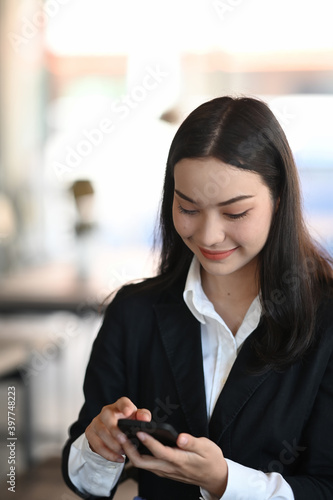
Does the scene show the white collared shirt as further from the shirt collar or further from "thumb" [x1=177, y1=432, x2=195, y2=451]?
"thumb" [x1=177, y1=432, x2=195, y2=451]

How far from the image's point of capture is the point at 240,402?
1173mm

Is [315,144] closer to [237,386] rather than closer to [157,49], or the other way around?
[157,49]

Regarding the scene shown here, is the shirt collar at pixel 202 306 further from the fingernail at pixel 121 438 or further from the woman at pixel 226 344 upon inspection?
the fingernail at pixel 121 438

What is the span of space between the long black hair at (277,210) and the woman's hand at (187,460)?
0.23 meters

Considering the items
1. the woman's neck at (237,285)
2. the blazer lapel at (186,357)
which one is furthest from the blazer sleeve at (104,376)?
the woman's neck at (237,285)

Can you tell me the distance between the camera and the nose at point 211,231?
1.09m

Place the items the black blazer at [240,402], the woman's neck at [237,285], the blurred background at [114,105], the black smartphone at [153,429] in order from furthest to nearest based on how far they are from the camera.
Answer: the blurred background at [114,105], the woman's neck at [237,285], the black blazer at [240,402], the black smartphone at [153,429]

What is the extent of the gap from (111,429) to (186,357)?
0.85 feet

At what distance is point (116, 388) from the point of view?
132 centimetres

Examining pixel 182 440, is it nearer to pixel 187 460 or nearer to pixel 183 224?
pixel 187 460

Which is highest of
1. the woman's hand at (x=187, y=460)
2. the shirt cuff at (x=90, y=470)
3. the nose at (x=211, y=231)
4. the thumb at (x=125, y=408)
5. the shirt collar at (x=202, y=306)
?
the nose at (x=211, y=231)

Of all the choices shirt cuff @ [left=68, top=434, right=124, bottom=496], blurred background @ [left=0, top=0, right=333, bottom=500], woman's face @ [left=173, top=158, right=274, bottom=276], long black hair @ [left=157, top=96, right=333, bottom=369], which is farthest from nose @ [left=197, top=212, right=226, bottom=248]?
blurred background @ [left=0, top=0, right=333, bottom=500]

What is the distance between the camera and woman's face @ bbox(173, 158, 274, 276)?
1086 mm

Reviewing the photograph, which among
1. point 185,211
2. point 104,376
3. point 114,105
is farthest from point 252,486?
point 114,105
